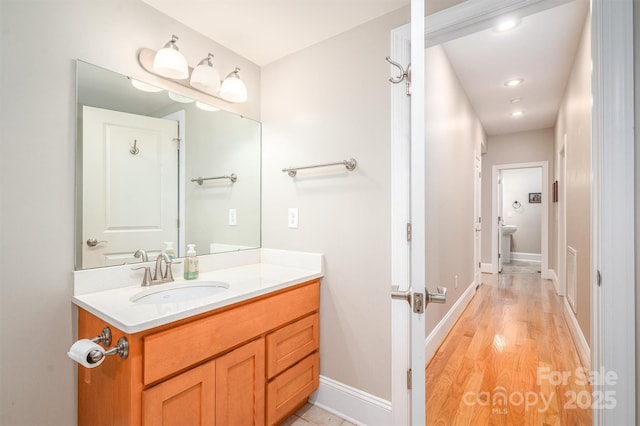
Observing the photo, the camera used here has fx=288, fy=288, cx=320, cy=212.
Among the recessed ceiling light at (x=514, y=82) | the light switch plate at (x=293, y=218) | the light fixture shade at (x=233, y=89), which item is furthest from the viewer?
the recessed ceiling light at (x=514, y=82)

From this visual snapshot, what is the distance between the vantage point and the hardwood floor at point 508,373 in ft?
5.61

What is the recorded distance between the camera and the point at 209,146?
188 cm

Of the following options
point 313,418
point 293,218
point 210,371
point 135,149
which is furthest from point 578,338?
point 135,149

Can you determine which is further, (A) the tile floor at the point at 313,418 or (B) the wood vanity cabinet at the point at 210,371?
(A) the tile floor at the point at 313,418

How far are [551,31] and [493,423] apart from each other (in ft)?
9.41

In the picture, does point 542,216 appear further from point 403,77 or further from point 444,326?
point 403,77

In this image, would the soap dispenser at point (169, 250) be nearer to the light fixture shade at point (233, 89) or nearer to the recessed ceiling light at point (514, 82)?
the light fixture shade at point (233, 89)

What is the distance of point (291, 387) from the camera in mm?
1578

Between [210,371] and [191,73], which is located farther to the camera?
[191,73]

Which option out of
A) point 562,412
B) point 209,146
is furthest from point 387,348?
point 209,146

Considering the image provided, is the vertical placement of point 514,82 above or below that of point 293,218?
above

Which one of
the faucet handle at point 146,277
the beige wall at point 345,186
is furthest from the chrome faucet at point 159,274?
the beige wall at point 345,186

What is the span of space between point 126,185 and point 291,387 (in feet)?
4.55

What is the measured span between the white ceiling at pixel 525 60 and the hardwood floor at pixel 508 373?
8.52ft
